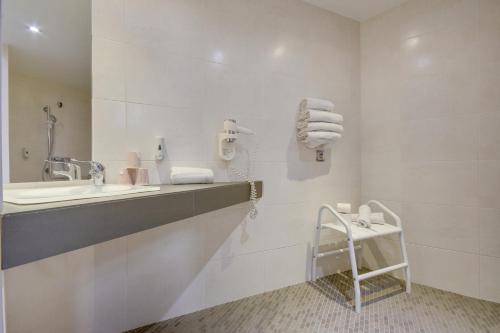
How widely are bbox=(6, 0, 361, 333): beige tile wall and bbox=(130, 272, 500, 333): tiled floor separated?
0.10 metres

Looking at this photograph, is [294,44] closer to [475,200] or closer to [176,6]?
[176,6]

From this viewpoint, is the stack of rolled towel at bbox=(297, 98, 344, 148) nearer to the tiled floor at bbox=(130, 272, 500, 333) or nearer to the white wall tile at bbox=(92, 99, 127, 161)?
the tiled floor at bbox=(130, 272, 500, 333)

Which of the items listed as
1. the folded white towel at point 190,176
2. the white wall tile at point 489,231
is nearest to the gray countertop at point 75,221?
the folded white towel at point 190,176

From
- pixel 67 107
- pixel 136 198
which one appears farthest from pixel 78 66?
pixel 136 198

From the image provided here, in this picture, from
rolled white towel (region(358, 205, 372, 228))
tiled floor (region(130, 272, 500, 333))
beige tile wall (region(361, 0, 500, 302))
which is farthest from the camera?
rolled white towel (region(358, 205, 372, 228))

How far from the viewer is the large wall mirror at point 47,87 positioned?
116 cm

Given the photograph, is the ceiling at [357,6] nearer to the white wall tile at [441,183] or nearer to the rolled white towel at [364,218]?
the white wall tile at [441,183]

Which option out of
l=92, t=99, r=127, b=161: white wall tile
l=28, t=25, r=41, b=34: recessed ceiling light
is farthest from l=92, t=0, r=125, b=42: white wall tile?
l=92, t=99, r=127, b=161: white wall tile

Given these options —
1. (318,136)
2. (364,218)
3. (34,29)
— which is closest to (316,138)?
(318,136)

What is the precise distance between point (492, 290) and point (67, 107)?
2.69 m

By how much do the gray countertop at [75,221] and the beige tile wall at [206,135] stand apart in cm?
63

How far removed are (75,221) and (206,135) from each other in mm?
1123

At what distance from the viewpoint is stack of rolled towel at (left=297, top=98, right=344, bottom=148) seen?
196 cm

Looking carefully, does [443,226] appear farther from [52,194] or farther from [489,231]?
[52,194]
